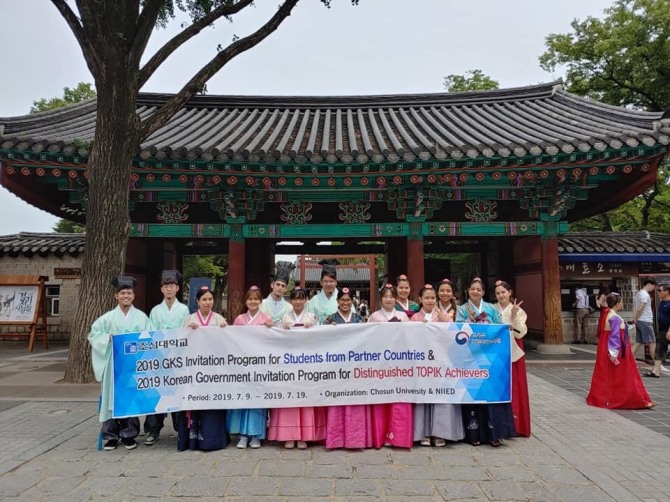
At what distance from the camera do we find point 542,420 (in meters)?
5.38

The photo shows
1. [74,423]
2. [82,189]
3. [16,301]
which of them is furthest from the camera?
[16,301]

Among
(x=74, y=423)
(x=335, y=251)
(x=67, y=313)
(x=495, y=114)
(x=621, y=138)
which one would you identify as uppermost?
(x=495, y=114)

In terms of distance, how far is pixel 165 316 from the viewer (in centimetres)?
477

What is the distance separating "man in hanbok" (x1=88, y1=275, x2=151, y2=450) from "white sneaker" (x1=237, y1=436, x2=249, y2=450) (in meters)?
1.03

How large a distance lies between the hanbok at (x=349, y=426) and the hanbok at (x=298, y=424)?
126mm

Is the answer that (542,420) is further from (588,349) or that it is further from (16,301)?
(16,301)

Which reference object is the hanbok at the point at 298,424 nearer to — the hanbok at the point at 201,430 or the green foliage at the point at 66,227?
the hanbok at the point at 201,430

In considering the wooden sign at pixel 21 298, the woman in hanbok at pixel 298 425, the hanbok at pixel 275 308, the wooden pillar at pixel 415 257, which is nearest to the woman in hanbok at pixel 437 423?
the woman in hanbok at pixel 298 425

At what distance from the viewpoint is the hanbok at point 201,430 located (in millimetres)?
4371

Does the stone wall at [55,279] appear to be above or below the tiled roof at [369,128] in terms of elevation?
below

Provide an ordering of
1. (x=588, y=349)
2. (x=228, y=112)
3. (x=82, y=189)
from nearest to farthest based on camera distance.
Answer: (x=82, y=189) < (x=588, y=349) < (x=228, y=112)

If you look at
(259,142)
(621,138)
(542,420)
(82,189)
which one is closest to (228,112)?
(259,142)

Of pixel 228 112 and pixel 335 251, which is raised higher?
pixel 228 112

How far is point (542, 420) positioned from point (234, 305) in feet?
20.5
